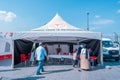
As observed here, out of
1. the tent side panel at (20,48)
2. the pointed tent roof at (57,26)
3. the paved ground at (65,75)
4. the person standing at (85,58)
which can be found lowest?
the paved ground at (65,75)

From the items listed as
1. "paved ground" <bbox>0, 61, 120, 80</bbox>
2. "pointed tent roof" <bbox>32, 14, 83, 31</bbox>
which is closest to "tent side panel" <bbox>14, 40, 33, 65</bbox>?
"pointed tent roof" <bbox>32, 14, 83, 31</bbox>

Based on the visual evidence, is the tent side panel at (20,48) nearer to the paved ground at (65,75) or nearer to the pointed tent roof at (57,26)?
the pointed tent roof at (57,26)

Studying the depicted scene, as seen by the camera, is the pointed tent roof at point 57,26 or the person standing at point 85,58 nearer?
the person standing at point 85,58

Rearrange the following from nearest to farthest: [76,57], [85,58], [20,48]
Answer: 1. [85,58]
2. [76,57]
3. [20,48]

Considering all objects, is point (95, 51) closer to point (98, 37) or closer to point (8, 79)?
point (98, 37)

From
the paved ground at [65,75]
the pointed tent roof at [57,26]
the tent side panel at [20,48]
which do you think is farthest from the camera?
the pointed tent roof at [57,26]

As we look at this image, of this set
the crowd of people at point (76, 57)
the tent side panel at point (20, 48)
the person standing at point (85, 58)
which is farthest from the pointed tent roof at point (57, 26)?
the person standing at point (85, 58)

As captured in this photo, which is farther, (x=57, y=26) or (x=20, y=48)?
(x=57, y=26)

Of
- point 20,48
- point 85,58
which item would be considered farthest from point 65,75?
point 20,48

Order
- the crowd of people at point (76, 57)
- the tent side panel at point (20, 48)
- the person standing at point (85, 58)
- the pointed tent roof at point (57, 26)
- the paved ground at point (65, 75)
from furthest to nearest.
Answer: the pointed tent roof at point (57, 26) → the tent side panel at point (20, 48) → the person standing at point (85, 58) → the crowd of people at point (76, 57) → the paved ground at point (65, 75)

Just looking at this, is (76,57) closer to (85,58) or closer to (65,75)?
(85,58)

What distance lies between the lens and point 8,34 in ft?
67.3

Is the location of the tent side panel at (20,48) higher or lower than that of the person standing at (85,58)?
higher

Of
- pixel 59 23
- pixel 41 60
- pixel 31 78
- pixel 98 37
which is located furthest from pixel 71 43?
pixel 31 78
